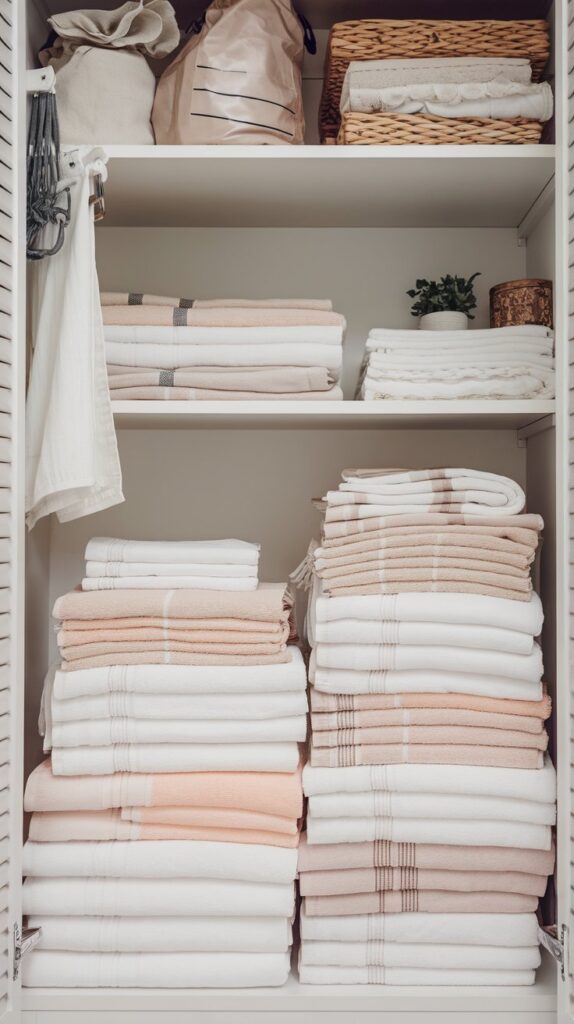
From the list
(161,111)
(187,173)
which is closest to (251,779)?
(187,173)

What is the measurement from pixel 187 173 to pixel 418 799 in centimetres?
109

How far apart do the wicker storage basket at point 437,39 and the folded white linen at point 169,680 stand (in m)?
1.04

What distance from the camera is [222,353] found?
1.45m

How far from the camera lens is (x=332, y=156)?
4.55ft

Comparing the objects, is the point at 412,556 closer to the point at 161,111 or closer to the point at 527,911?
the point at 527,911

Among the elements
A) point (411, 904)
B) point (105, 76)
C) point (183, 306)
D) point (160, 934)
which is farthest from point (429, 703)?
point (105, 76)

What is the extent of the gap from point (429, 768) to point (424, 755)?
0.8 inches

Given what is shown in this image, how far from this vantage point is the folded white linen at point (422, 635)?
1.37 metres

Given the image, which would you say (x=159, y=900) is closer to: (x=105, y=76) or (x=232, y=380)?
(x=232, y=380)

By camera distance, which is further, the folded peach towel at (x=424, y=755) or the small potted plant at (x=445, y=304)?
the small potted plant at (x=445, y=304)

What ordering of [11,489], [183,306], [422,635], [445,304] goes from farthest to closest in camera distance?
[445,304] → [183,306] → [422,635] → [11,489]

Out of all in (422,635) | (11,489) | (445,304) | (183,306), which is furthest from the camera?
(445,304)

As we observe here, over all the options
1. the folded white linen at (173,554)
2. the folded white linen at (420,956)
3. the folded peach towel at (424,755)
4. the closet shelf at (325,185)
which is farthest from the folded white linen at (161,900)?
the closet shelf at (325,185)

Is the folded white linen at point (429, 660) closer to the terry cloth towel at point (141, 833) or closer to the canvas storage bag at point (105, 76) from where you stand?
the terry cloth towel at point (141, 833)
